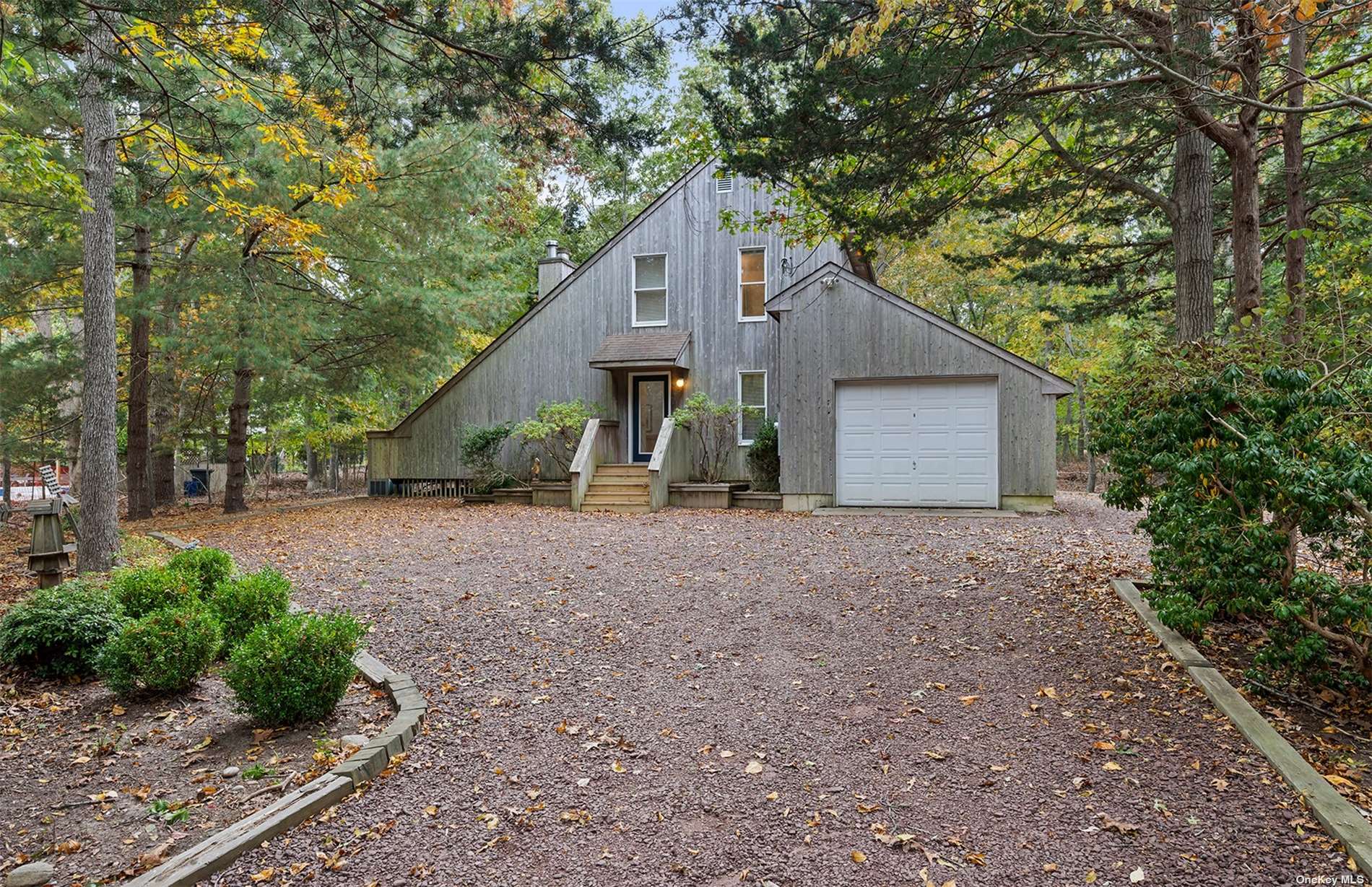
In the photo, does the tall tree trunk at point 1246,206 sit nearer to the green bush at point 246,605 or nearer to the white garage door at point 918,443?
the white garage door at point 918,443

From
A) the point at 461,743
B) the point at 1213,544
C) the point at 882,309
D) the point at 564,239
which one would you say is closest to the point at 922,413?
the point at 882,309

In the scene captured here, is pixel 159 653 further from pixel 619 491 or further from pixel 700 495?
pixel 700 495

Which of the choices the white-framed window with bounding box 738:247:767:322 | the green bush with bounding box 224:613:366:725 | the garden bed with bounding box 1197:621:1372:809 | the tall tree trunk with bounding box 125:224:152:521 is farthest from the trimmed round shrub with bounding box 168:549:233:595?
the white-framed window with bounding box 738:247:767:322

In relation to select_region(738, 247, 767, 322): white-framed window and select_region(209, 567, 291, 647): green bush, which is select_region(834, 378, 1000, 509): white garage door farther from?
select_region(209, 567, 291, 647): green bush

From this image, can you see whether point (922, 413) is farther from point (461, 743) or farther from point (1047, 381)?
point (461, 743)

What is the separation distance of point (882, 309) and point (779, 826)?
10.9 metres

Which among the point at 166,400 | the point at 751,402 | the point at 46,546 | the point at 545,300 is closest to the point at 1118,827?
the point at 46,546

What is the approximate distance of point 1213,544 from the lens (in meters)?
4.18

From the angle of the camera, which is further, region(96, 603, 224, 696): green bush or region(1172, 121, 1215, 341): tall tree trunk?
region(1172, 121, 1215, 341): tall tree trunk

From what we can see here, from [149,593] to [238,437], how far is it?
32.4 feet

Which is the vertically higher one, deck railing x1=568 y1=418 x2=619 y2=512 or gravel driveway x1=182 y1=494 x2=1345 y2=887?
deck railing x1=568 y1=418 x2=619 y2=512

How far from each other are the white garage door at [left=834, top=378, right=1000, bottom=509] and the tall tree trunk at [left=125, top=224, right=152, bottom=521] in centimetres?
1253

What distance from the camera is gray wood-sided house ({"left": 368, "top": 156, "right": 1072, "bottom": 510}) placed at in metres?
12.4

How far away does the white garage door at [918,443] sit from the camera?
1237 centimetres
